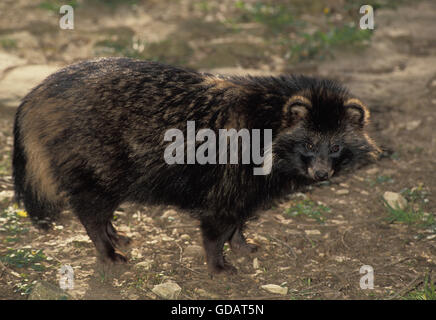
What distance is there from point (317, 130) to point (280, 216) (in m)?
1.39

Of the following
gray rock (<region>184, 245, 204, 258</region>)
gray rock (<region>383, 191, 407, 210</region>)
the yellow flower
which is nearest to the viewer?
gray rock (<region>184, 245, 204, 258</region>)

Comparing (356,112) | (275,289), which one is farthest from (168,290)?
(356,112)

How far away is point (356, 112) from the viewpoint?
4352mm

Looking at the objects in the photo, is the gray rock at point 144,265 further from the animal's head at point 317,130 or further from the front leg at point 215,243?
the animal's head at point 317,130

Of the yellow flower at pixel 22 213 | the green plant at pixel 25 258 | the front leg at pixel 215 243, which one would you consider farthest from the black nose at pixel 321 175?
the yellow flower at pixel 22 213

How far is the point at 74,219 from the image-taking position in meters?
5.23

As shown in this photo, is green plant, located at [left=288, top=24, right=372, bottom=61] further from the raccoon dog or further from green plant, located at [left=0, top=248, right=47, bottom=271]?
green plant, located at [left=0, top=248, right=47, bottom=271]

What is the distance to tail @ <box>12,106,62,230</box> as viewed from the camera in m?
4.49

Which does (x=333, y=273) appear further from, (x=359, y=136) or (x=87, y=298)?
(x=87, y=298)

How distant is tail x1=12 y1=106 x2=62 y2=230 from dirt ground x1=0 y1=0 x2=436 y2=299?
344 mm

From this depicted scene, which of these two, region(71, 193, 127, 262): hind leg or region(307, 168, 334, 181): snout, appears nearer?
region(307, 168, 334, 181): snout

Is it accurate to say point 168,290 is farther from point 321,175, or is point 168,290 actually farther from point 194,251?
point 321,175

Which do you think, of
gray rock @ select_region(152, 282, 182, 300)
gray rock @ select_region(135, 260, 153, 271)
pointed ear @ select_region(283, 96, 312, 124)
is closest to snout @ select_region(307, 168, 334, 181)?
pointed ear @ select_region(283, 96, 312, 124)
